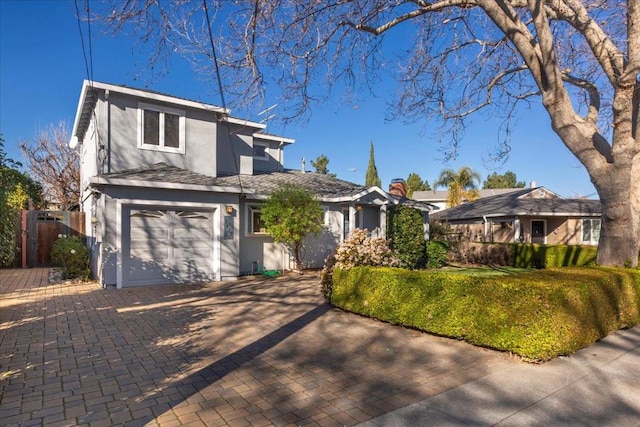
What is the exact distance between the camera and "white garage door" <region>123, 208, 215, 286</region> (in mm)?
10680

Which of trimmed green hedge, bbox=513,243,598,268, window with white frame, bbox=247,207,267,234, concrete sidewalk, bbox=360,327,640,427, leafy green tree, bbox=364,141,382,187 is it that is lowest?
concrete sidewalk, bbox=360,327,640,427

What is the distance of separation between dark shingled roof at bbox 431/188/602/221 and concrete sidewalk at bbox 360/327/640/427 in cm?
1846

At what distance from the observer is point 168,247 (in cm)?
1117

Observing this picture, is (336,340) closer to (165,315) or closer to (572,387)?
(572,387)

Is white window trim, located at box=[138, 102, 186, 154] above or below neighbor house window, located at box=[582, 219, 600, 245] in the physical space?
above

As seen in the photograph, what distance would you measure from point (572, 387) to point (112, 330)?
6757 mm

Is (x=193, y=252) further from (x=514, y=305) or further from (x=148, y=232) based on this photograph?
(x=514, y=305)

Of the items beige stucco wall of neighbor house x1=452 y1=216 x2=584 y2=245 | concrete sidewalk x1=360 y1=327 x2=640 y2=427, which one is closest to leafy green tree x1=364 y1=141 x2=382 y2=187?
beige stucco wall of neighbor house x1=452 y1=216 x2=584 y2=245

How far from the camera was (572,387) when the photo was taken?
14.0 feet

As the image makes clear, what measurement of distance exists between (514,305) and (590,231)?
22.2m

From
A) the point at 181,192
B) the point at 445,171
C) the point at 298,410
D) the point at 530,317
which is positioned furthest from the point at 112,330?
the point at 445,171

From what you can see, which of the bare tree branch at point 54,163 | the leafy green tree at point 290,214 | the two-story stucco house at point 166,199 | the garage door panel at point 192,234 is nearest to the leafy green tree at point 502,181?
the two-story stucco house at point 166,199

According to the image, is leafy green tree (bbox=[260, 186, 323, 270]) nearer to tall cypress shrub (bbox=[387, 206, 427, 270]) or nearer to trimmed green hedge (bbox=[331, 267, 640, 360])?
tall cypress shrub (bbox=[387, 206, 427, 270])

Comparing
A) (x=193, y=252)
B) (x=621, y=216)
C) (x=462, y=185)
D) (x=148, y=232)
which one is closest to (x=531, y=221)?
(x=462, y=185)
